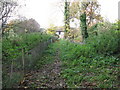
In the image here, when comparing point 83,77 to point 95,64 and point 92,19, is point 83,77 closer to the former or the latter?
point 95,64

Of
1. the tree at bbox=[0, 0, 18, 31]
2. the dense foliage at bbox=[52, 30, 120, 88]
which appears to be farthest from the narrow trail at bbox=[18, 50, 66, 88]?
the tree at bbox=[0, 0, 18, 31]

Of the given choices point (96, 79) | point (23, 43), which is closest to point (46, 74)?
point (96, 79)

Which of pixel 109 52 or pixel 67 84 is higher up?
pixel 109 52

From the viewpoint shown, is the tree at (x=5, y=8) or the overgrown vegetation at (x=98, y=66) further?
the tree at (x=5, y=8)

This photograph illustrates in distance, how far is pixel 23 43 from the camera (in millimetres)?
8836

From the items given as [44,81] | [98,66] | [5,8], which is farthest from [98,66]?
[5,8]

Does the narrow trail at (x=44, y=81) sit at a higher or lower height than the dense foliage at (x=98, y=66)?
lower

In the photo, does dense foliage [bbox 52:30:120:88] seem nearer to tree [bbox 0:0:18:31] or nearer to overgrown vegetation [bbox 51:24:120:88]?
overgrown vegetation [bbox 51:24:120:88]

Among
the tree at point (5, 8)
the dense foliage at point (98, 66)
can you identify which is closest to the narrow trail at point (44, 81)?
the dense foliage at point (98, 66)

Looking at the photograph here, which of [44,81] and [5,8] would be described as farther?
[5,8]

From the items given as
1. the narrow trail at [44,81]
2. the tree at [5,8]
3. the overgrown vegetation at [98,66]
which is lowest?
the narrow trail at [44,81]

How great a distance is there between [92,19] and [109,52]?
63.4 feet

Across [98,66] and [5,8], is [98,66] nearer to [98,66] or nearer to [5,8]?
[98,66]

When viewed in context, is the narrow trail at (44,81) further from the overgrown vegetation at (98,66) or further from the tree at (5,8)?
the tree at (5,8)
